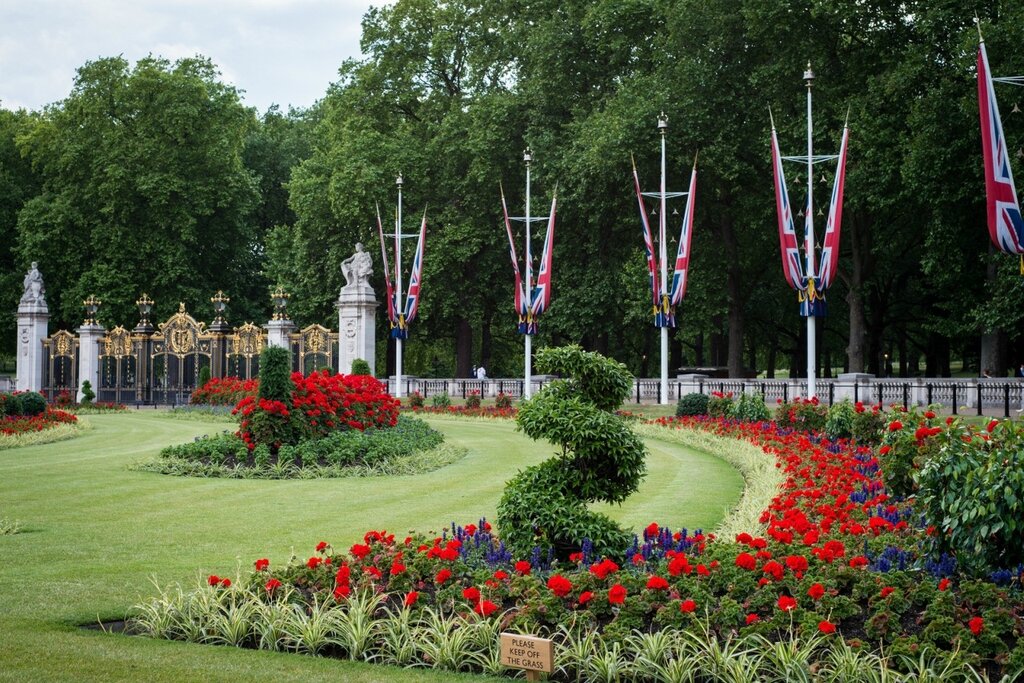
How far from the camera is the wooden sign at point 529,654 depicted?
5883 millimetres

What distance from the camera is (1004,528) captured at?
5730mm

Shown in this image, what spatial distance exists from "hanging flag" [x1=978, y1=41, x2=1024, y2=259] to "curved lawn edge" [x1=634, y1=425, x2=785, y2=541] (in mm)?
5661

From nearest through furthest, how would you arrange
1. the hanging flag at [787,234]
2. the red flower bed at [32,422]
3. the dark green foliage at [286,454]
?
the dark green foliage at [286,454], the red flower bed at [32,422], the hanging flag at [787,234]

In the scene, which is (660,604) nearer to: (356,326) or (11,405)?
(11,405)

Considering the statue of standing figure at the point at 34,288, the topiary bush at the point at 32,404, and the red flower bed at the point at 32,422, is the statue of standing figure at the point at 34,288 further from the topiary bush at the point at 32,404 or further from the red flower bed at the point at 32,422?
the red flower bed at the point at 32,422

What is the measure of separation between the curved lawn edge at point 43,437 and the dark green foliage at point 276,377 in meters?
6.33

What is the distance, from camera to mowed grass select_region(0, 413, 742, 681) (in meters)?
6.30

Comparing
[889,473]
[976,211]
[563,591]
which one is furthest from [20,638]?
[976,211]

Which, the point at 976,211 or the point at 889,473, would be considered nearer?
the point at 889,473

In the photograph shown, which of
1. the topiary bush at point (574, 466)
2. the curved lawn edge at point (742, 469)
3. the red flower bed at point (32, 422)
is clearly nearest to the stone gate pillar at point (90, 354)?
the red flower bed at point (32, 422)

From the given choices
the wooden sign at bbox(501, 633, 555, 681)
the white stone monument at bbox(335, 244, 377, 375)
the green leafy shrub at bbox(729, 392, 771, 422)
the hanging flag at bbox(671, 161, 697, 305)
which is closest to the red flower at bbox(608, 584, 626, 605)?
the wooden sign at bbox(501, 633, 555, 681)

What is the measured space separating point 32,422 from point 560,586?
2046 centimetres

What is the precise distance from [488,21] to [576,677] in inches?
A: 1619

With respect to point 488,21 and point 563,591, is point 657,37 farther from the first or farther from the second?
point 563,591
